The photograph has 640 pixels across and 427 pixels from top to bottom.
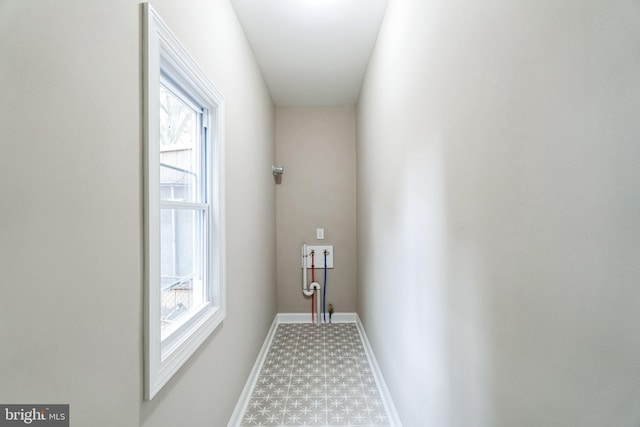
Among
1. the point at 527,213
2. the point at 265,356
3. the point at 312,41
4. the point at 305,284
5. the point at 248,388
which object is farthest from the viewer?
the point at 305,284

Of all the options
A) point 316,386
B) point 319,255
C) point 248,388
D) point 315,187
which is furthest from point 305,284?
point 248,388

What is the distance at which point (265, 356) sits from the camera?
2.75m

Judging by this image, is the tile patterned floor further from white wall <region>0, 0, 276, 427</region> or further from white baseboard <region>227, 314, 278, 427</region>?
white wall <region>0, 0, 276, 427</region>

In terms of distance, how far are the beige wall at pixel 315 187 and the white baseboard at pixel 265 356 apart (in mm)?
170

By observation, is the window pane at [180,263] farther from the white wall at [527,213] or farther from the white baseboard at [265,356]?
the white wall at [527,213]

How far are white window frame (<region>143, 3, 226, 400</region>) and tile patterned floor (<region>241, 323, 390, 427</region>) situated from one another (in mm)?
922

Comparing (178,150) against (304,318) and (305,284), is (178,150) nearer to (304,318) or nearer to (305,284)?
(305,284)

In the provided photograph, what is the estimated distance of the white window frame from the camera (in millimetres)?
922

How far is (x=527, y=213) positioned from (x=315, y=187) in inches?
124

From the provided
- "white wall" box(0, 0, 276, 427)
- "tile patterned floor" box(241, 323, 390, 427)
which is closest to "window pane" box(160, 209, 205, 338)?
"white wall" box(0, 0, 276, 427)

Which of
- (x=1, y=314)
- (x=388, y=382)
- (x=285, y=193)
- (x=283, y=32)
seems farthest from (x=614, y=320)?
(x=285, y=193)

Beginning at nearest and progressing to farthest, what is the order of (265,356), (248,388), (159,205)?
(159,205)
(248,388)
(265,356)

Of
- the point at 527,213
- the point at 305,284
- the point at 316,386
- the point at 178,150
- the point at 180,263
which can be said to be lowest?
the point at 316,386

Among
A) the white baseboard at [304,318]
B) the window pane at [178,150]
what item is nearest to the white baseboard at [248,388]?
the white baseboard at [304,318]
